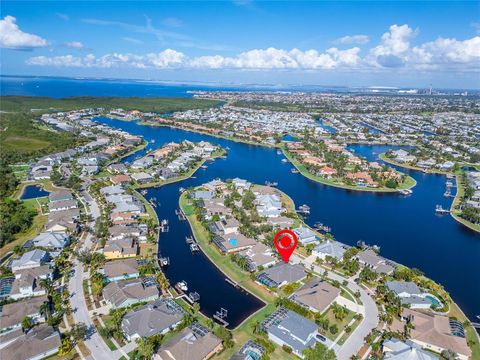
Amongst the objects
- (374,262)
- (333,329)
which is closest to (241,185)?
(374,262)

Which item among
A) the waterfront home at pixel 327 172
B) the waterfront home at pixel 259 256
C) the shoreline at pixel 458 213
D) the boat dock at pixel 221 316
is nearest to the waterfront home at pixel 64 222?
the waterfront home at pixel 259 256

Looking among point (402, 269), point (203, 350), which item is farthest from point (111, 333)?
point (402, 269)

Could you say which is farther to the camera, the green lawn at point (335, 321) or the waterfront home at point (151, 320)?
the green lawn at point (335, 321)

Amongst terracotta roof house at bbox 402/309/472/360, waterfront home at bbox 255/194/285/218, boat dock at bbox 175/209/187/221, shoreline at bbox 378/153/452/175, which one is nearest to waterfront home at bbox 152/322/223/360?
terracotta roof house at bbox 402/309/472/360

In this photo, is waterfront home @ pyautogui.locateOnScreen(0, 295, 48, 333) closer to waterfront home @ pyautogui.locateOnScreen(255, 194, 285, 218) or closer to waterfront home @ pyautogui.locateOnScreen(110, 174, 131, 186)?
waterfront home @ pyautogui.locateOnScreen(255, 194, 285, 218)

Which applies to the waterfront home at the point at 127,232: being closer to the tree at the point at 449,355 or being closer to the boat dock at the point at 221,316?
the boat dock at the point at 221,316

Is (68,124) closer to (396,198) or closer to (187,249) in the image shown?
(187,249)
